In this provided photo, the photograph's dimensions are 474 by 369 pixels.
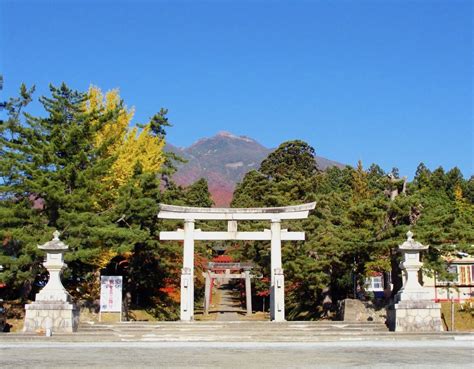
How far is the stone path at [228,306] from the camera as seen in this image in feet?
114

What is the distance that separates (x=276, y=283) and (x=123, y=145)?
11.1 metres

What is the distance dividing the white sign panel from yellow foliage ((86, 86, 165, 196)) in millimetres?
5496

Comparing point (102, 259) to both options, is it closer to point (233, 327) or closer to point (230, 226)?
point (230, 226)

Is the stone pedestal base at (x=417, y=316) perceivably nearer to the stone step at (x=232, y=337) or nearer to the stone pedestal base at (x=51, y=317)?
the stone step at (x=232, y=337)

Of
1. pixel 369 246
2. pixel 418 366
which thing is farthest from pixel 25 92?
pixel 418 366

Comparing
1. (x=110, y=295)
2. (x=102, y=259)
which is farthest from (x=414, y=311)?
(x=102, y=259)

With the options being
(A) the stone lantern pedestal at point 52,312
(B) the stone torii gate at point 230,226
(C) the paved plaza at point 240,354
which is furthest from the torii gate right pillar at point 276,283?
(A) the stone lantern pedestal at point 52,312

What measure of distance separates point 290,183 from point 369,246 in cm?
1827

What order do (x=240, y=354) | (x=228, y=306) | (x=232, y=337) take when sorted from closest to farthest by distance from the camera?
(x=240, y=354) → (x=232, y=337) → (x=228, y=306)

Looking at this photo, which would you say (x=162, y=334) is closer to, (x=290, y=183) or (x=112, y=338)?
(x=112, y=338)

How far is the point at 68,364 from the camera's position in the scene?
996 cm

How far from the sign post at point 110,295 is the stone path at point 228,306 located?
12.4 metres

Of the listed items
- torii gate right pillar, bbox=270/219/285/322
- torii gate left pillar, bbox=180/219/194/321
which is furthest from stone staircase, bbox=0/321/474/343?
torii gate left pillar, bbox=180/219/194/321

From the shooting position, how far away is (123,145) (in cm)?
2798
